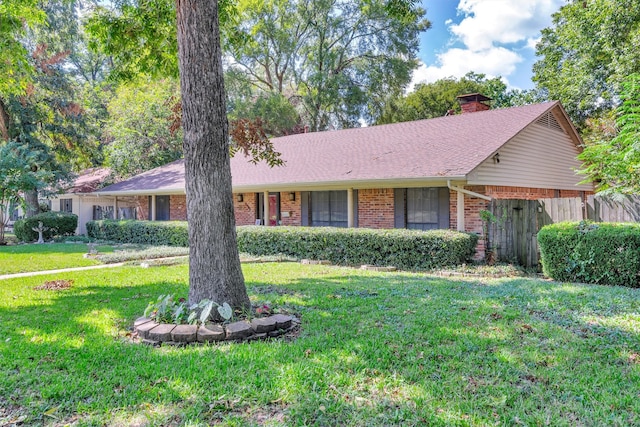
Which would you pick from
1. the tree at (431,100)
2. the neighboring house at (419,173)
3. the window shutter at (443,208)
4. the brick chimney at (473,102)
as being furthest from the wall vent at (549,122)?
the tree at (431,100)

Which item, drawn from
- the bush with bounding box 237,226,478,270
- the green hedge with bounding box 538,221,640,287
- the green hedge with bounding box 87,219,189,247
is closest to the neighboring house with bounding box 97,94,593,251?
the bush with bounding box 237,226,478,270

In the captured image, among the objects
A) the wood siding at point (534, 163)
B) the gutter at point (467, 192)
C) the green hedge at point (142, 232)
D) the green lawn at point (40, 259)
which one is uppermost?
the wood siding at point (534, 163)

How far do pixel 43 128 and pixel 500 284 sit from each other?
22410 mm

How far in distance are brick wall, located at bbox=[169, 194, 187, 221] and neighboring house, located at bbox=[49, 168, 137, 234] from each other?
12.4ft

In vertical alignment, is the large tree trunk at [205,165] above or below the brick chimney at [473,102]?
below

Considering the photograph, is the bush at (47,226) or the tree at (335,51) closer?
the bush at (47,226)

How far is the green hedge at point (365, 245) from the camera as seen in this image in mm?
10164

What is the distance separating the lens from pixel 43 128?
21.6 metres

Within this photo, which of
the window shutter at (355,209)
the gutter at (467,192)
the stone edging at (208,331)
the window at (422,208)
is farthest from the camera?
the window shutter at (355,209)

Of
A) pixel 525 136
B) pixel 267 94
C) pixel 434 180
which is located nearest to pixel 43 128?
pixel 267 94

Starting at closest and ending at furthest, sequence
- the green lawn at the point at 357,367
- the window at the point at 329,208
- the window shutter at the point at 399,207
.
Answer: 1. the green lawn at the point at 357,367
2. the window shutter at the point at 399,207
3. the window at the point at 329,208

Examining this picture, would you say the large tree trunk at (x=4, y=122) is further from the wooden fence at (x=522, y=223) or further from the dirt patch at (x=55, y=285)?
the wooden fence at (x=522, y=223)

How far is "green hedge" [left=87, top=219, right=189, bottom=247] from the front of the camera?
15797 millimetres

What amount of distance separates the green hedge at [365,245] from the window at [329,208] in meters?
1.96
